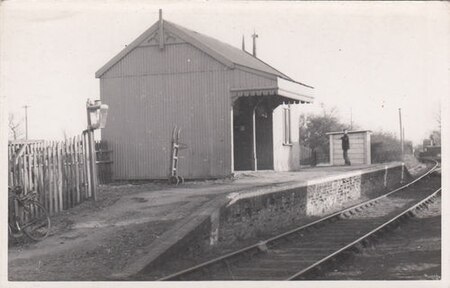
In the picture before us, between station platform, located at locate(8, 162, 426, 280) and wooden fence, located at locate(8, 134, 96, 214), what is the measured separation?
373mm

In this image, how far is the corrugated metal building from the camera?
17.0 meters

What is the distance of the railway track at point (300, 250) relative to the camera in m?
8.33

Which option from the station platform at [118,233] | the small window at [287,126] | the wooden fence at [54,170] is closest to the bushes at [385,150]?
the small window at [287,126]

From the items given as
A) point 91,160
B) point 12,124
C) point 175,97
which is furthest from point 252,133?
point 12,124

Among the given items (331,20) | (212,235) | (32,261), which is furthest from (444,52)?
(32,261)

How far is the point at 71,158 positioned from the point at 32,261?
3.96 meters

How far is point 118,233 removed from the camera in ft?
32.4

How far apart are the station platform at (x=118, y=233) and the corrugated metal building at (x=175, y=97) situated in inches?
147

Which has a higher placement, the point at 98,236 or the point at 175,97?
the point at 175,97

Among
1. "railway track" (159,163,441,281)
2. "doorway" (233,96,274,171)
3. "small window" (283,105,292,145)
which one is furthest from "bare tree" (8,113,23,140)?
"small window" (283,105,292,145)

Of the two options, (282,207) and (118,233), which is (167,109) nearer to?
(282,207)

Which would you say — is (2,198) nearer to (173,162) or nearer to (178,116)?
(173,162)

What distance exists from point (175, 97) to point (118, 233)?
8.14 m

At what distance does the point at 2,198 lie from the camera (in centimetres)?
780
